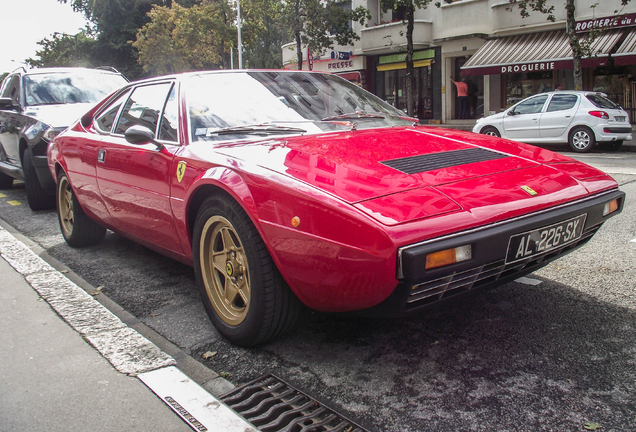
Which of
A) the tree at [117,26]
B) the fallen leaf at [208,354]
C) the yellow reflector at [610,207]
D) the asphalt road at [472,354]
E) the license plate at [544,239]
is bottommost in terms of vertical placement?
the fallen leaf at [208,354]

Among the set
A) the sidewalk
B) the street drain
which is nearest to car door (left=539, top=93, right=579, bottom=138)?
the sidewalk

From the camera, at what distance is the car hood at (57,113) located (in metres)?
6.62

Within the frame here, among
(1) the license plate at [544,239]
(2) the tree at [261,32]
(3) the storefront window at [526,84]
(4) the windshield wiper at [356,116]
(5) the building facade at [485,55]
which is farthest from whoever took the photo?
(2) the tree at [261,32]

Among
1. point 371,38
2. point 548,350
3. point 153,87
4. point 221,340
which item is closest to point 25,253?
point 153,87

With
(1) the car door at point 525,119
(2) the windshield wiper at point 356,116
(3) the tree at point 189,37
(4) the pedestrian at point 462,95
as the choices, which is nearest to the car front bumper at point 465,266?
(2) the windshield wiper at point 356,116

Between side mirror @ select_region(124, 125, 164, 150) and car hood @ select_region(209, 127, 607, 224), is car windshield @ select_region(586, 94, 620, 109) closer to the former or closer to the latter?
car hood @ select_region(209, 127, 607, 224)

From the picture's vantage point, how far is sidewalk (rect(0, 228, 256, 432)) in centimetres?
223

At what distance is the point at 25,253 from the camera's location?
188 inches

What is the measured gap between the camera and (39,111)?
7.05 m

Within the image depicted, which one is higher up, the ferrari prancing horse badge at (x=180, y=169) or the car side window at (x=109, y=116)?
the car side window at (x=109, y=116)

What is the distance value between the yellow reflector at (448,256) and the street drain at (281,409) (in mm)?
648

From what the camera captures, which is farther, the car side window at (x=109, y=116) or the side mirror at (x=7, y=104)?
the side mirror at (x=7, y=104)

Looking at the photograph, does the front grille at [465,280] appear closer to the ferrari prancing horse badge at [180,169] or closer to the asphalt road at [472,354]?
the asphalt road at [472,354]

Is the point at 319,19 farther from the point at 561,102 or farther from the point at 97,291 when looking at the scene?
the point at 97,291
